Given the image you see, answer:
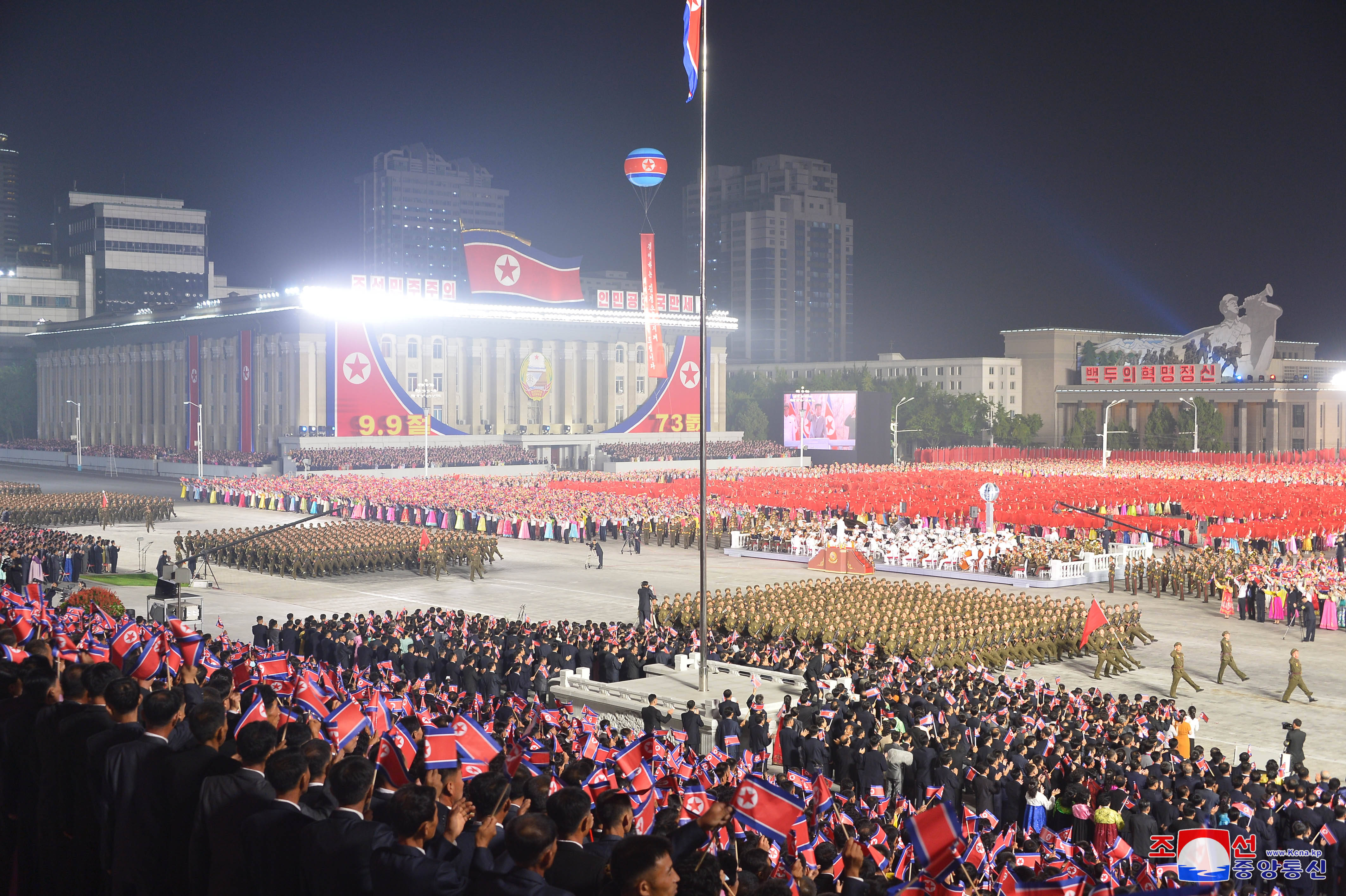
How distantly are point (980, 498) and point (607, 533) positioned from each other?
17.4m

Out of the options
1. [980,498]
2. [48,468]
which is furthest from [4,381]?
[980,498]

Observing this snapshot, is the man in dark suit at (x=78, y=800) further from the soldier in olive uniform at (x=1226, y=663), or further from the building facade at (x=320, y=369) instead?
the building facade at (x=320, y=369)

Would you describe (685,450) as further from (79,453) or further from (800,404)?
(79,453)

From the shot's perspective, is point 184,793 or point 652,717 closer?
point 184,793

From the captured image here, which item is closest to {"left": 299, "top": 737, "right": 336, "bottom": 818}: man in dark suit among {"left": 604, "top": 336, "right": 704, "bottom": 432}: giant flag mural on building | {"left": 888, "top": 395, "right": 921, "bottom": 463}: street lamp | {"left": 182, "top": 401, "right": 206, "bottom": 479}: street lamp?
{"left": 182, "top": 401, "right": 206, "bottom": 479}: street lamp

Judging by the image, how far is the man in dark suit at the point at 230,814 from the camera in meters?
6.28

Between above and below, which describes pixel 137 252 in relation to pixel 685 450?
above

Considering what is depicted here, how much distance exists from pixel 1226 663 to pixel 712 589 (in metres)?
16.2

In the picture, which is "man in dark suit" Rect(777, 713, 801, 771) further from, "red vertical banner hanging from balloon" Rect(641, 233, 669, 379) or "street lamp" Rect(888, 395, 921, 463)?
"street lamp" Rect(888, 395, 921, 463)

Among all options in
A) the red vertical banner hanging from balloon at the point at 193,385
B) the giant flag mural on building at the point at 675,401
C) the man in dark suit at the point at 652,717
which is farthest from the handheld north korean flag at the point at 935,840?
the red vertical banner hanging from balloon at the point at 193,385

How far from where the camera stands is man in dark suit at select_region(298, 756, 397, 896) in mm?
5797

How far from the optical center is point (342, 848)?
582cm

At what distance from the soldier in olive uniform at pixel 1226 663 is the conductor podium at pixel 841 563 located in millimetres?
14990

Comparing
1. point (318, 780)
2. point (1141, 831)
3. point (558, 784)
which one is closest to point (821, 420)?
point (1141, 831)
